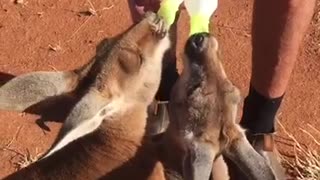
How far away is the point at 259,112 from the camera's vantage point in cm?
528

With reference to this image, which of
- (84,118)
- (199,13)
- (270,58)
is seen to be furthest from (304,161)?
(84,118)

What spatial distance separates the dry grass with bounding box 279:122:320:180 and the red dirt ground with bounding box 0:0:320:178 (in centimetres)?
6

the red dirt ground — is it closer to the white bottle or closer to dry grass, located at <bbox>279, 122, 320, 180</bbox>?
dry grass, located at <bbox>279, 122, 320, 180</bbox>

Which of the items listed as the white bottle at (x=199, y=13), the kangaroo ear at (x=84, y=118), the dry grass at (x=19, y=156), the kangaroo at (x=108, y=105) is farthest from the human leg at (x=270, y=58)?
the dry grass at (x=19, y=156)

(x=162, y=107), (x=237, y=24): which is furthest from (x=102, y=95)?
(x=237, y=24)

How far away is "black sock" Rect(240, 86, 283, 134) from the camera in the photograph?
5246mm

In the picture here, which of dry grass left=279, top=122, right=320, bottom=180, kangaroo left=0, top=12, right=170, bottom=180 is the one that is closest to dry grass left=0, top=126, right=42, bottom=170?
kangaroo left=0, top=12, right=170, bottom=180

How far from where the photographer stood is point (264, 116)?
529 cm

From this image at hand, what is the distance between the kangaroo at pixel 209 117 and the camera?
14.1 feet

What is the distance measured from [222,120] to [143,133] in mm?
623

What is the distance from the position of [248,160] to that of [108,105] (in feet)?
2.48

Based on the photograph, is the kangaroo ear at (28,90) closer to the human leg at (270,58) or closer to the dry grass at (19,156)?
the human leg at (270,58)

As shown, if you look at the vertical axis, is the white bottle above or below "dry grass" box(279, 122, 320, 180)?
above

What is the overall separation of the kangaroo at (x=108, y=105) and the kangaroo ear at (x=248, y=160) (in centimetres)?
47
